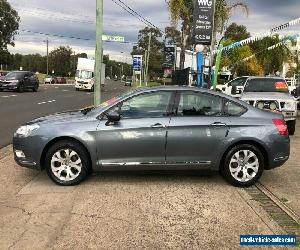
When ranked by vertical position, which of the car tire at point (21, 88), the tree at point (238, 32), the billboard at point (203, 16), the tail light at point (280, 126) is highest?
the tree at point (238, 32)

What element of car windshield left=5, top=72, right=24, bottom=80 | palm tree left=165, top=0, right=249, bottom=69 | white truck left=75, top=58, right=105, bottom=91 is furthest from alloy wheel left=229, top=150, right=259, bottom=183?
white truck left=75, top=58, right=105, bottom=91

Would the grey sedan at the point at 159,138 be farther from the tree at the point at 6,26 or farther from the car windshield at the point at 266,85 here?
the tree at the point at 6,26

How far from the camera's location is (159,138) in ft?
23.2

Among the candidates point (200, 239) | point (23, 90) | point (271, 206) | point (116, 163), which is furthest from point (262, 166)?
point (23, 90)

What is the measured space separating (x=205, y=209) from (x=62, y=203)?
1.82 meters

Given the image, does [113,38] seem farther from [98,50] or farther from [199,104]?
[199,104]

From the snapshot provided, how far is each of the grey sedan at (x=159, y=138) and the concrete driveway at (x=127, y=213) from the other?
1.05 feet

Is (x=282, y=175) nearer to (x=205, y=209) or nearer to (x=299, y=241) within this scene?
(x=205, y=209)

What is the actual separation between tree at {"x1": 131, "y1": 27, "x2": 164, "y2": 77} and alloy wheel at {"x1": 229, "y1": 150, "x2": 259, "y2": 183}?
9082cm

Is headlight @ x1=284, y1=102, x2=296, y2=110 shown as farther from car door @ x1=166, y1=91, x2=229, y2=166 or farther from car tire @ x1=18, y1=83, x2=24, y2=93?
car tire @ x1=18, y1=83, x2=24, y2=93

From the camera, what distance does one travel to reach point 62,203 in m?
6.13

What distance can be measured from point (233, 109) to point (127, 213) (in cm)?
264

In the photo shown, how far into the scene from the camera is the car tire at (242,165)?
7215 millimetres

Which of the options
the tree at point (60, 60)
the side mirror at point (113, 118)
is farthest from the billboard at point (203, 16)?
the tree at point (60, 60)
